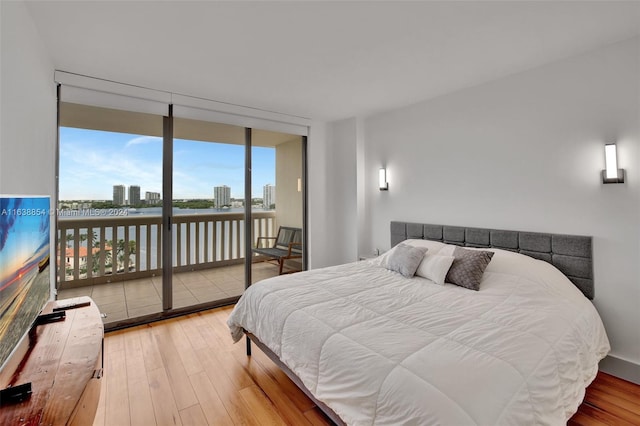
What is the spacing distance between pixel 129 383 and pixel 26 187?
156 centimetres

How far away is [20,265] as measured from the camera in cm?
138

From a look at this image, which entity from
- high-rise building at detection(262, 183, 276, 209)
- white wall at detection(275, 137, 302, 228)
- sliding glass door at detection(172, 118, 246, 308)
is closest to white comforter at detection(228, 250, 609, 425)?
sliding glass door at detection(172, 118, 246, 308)

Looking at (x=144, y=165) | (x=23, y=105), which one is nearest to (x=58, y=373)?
(x=23, y=105)

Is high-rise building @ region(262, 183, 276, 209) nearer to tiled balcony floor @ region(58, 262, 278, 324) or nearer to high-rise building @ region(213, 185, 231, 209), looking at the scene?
high-rise building @ region(213, 185, 231, 209)

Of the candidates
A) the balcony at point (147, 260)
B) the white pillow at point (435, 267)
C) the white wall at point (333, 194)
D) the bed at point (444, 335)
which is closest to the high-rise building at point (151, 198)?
the balcony at point (147, 260)

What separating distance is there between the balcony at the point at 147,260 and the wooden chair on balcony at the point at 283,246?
0.11m

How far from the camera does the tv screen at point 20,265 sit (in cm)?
120

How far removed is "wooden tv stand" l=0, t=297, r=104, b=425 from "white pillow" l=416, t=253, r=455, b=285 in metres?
2.43

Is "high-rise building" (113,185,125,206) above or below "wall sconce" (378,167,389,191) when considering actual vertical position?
below

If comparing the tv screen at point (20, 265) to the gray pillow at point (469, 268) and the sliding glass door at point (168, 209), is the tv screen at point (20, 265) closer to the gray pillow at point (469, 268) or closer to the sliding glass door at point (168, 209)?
the sliding glass door at point (168, 209)

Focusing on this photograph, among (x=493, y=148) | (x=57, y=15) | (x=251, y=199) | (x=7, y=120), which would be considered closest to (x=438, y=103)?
(x=493, y=148)

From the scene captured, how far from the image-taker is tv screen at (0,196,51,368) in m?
1.20

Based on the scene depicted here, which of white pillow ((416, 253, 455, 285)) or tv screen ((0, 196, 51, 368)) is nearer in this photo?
tv screen ((0, 196, 51, 368))

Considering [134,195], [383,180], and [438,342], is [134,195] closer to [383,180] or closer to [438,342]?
[383,180]
